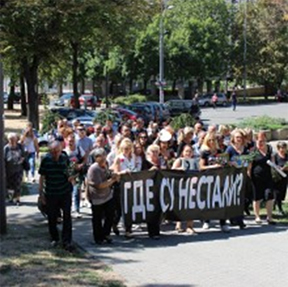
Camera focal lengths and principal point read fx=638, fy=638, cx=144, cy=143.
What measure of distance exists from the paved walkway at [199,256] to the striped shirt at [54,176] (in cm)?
104

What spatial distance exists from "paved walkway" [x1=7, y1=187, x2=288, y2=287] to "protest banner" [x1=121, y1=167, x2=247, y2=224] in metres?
0.35

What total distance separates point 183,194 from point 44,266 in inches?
123

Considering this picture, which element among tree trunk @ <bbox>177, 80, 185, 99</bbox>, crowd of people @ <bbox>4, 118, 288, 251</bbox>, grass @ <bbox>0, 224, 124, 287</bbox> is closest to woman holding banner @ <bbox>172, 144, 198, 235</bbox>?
crowd of people @ <bbox>4, 118, 288, 251</bbox>

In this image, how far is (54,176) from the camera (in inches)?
368

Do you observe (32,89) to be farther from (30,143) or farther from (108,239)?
(108,239)

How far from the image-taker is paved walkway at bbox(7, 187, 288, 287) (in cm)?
805

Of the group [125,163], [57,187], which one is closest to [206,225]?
[125,163]

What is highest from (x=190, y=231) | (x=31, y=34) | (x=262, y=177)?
(x=31, y=34)

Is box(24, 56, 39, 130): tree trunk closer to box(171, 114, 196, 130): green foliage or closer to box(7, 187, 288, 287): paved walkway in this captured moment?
box(171, 114, 196, 130): green foliage

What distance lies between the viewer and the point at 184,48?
210ft

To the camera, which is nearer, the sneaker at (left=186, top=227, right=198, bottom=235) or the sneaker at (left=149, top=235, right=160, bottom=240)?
the sneaker at (left=149, top=235, right=160, bottom=240)

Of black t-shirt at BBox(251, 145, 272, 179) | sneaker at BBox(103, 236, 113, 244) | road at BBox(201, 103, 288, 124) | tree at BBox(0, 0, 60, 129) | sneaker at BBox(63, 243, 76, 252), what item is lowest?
sneaker at BBox(103, 236, 113, 244)

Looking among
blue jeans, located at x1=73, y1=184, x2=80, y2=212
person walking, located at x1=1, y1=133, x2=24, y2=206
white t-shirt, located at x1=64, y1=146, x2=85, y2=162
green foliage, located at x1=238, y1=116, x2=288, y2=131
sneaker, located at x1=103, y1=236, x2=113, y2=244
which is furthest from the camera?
green foliage, located at x1=238, y1=116, x2=288, y2=131

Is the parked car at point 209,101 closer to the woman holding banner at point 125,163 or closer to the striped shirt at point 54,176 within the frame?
the woman holding banner at point 125,163
